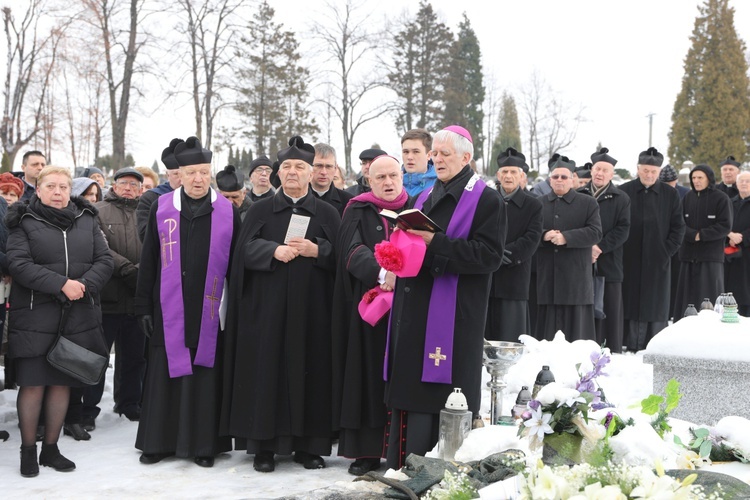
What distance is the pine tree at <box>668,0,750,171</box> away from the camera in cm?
4484

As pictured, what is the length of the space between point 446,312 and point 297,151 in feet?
6.19

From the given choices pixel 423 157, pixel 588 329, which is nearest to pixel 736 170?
pixel 588 329

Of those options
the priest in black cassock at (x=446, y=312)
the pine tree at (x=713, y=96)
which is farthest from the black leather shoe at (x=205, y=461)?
the pine tree at (x=713, y=96)

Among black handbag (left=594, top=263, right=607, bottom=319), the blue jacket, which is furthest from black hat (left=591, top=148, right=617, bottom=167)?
the blue jacket

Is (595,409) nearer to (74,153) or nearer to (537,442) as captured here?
(537,442)

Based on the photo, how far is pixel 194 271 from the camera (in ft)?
21.4

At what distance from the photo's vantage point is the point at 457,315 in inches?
210

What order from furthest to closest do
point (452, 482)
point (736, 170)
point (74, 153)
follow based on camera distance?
point (74, 153), point (736, 170), point (452, 482)

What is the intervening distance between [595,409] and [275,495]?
2360 millimetres

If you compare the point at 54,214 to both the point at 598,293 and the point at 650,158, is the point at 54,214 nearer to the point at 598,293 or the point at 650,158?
the point at 598,293

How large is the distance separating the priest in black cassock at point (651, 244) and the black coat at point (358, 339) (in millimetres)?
5370

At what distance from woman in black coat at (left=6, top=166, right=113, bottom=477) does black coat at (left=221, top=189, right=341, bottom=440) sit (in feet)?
3.44

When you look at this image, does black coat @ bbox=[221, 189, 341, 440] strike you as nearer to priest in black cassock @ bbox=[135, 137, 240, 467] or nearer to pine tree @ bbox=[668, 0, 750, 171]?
priest in black cassock @ bbox=[135, 137, 240, 467]

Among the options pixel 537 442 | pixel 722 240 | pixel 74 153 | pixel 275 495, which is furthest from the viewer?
pixel 74 153
